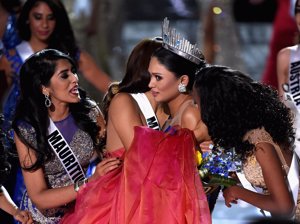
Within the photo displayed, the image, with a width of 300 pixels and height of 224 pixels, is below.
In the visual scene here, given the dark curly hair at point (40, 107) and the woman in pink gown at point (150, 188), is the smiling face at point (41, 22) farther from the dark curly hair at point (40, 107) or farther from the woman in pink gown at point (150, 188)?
the woman in pink gown at point (150, 188)

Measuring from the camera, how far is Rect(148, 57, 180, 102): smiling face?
16.9 ft

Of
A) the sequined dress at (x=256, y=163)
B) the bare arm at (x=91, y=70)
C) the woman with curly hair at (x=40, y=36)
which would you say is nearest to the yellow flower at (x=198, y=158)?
the sequined dress at (x=256, y=163)

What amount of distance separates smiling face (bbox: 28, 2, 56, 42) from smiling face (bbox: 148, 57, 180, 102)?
1.50 metres

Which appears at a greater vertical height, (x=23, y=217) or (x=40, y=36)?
(x=40, y=36)

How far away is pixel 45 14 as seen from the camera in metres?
6.52

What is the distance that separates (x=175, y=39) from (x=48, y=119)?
78 cm

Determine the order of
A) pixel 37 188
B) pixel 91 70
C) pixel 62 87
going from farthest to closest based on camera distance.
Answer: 1. pixel 91 70
2. pixel 62 87
3. pixel 37 188

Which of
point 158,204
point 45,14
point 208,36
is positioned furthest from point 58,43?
point 208,36

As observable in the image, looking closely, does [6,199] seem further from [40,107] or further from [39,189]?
[40,107]

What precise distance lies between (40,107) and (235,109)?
117cm

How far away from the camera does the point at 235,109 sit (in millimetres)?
4609

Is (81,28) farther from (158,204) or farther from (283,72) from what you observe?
(158,204)

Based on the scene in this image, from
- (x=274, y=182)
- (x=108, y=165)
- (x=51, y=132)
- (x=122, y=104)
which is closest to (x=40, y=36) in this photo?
(x=51, y=132)

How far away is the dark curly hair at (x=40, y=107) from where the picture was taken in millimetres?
5176
